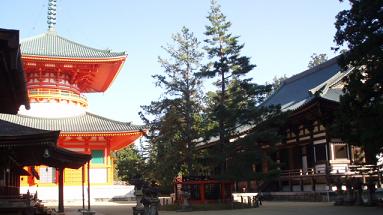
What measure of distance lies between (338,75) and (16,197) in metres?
24.2

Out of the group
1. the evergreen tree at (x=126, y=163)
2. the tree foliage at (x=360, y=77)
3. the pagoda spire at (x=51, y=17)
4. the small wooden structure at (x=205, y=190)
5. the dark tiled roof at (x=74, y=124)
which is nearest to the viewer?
the tree foliage at (x=360, y=77)

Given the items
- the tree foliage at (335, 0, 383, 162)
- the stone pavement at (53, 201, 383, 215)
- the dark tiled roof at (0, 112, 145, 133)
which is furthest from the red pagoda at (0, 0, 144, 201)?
the tree foliage at (335, 0, 383, 162)

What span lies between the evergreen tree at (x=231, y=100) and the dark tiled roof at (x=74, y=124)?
369 inches

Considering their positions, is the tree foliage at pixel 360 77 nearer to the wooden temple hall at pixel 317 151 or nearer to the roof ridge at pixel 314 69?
the wooden temple hall at pixel 317 151

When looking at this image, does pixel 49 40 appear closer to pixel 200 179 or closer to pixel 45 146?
pixel 200 179

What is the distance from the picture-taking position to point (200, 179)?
25.0 meters

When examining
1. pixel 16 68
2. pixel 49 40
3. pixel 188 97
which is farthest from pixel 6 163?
pixel 49 40

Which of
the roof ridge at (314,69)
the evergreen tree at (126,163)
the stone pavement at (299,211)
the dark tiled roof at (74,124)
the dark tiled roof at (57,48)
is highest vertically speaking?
the dark tiled roof at (57,48)

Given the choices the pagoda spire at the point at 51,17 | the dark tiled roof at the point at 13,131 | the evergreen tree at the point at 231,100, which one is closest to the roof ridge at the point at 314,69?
the evergreen tree at the point at 231,100

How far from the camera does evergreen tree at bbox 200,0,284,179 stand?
953 inches

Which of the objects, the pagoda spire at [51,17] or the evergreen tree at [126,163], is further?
the evergreen tree at [126,163]

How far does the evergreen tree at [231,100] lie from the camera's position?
2420 centimetres

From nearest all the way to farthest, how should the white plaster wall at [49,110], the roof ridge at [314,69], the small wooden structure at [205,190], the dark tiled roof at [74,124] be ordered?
the small wooden structure at [205,190] < the dark tiled roof at [74,124] < the white plaster wall at [49,110] < the roof ridge at [314,69]

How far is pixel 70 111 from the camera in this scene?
118ft
